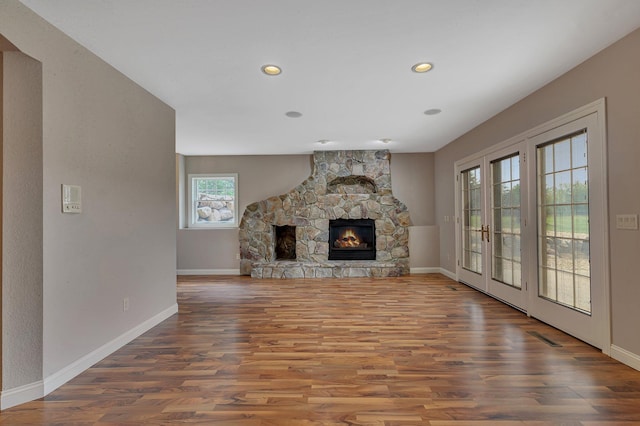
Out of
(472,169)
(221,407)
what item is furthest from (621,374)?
(472,169)

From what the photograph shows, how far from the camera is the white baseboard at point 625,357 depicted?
2127 millimetres

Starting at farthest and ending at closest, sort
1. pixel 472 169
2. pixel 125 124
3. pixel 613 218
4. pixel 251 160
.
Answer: pixel 251 160 < pixel 472 169 < pixel 125 124 < pixel 613 218

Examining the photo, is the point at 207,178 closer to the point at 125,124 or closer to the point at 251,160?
the point at 251,160

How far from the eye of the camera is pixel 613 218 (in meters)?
A: 2.29

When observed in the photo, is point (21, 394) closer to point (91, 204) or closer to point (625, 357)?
point (91, 204)

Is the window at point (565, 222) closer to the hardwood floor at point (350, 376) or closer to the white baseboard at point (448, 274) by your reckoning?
the hardwood floor at point (350, 376)

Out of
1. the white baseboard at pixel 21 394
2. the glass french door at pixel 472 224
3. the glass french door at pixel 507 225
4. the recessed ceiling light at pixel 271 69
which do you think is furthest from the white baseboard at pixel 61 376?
the glass french door at pixel 472 224

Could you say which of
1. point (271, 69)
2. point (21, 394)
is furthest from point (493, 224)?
point (21, 394)

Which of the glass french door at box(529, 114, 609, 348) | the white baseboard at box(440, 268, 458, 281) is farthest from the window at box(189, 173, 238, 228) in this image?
the glass french door at box(529, 114, 609, 348)

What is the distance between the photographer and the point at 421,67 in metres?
2.55

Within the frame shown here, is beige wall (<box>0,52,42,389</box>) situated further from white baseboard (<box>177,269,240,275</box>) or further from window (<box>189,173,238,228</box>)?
window (<box>189,173,238,228</box>)

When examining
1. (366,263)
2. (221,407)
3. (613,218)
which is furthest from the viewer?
(366,263)

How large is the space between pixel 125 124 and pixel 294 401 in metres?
2.63

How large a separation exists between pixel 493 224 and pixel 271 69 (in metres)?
3.39
